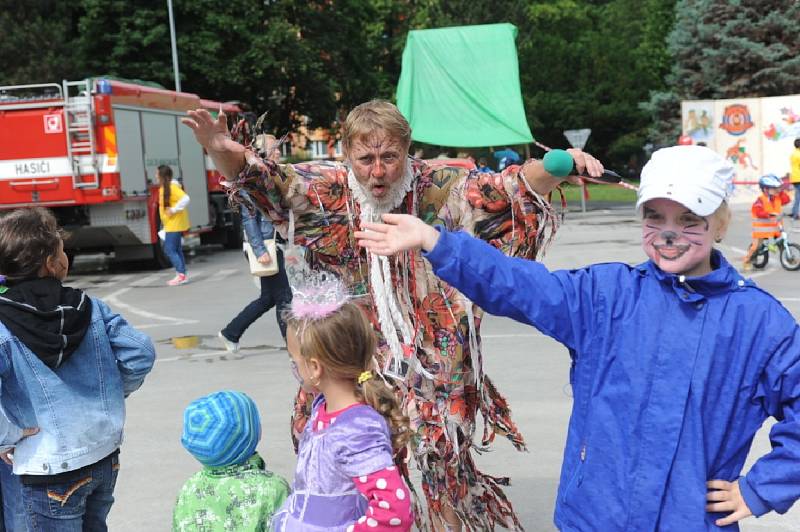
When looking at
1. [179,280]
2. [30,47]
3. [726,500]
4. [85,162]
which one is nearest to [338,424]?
[726,500]

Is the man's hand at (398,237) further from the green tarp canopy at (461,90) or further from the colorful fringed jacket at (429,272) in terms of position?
the green tarp canopy at (461,90)

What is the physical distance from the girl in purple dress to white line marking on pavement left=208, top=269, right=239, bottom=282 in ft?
40.0

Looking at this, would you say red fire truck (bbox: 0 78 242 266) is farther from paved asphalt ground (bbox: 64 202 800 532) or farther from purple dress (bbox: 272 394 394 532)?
purple dress (bbox: 272 394 394 532)

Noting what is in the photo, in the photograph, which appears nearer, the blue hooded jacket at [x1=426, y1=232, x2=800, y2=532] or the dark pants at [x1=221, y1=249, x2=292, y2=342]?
the blue hooded jacket at [x1=426, y1=232, x2=800, y2=532]

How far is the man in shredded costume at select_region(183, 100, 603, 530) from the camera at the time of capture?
3691mm

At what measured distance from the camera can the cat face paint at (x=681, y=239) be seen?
8.10 feet

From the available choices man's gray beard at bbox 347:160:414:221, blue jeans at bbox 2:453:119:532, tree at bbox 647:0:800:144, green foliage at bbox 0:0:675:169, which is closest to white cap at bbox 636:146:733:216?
man's gray beard at bbox 347:160:414:221

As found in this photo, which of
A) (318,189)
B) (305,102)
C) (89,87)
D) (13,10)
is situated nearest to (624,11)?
(305,102)

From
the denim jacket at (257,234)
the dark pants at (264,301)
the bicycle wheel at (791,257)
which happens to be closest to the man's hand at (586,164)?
the denim jacket at (257,234)

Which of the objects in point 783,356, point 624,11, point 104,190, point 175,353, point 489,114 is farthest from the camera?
Result: point 624,11

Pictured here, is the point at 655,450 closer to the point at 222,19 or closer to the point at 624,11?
the point at 222,19

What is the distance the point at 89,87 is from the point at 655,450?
14.2 meters

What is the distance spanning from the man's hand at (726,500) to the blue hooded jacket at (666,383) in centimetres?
2

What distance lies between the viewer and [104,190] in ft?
48.9
